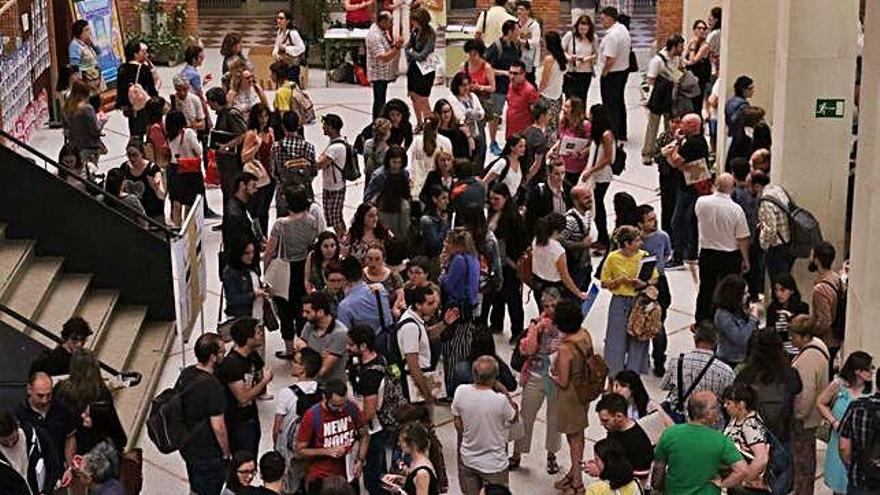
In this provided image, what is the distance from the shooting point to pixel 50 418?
9.91m

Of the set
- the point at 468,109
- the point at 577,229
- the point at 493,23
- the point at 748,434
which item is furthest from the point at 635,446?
the point at 493,23

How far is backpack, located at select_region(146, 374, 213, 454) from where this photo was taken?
32.8ft

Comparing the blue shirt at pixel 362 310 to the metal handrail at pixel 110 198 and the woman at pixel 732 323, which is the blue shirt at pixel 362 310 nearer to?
the woman at pixel 732 323

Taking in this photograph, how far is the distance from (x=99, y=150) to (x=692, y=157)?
6.25 metres

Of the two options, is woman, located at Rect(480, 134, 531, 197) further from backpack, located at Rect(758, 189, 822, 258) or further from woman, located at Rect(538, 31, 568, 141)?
woman, located at Rect(538, 31, 568, 141)

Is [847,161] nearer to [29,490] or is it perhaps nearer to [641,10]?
[29,490]

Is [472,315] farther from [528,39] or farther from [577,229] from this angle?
[528,39]

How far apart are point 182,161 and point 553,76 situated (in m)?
4.90

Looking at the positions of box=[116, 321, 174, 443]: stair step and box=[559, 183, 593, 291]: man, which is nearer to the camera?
box=[116, 321, 174, 443]: stair step

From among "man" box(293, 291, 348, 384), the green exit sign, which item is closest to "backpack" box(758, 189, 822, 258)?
the green exit sign

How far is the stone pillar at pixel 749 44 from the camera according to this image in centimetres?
1783

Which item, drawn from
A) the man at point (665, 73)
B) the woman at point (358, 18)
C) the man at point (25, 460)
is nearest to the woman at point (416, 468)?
the man at point (25, 460)

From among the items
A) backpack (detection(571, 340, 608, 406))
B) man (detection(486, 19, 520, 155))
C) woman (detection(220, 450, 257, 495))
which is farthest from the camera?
man (detection(486, 19, 520, 155))

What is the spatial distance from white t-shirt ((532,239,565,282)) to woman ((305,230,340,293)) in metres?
1.57
